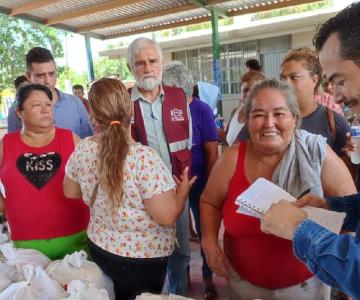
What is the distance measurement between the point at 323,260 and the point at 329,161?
0.73 metres

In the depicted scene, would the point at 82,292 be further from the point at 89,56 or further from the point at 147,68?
the point at 89,56

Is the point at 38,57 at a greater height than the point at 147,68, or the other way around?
the point at 38,57

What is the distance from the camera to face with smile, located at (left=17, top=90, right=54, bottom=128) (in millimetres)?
2027

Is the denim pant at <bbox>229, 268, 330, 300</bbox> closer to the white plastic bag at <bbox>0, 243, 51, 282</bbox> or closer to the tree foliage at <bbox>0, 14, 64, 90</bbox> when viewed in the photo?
the white plastic bag at <bbox>0, 243, 51, 282</bbox>

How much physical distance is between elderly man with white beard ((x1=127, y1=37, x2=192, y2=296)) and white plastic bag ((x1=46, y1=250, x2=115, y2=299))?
767 millimetres

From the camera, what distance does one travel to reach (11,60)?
14250mm

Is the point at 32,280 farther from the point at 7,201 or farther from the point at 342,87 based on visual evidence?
the point at 342,87

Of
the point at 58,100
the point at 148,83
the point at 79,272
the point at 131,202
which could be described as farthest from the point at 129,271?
the point at 58,100

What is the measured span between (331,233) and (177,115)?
1522 millimetres

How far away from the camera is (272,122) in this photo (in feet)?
4.83

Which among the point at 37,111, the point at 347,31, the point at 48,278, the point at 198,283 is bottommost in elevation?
the point at 198,283

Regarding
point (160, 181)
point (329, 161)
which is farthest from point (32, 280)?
point (329, 161)

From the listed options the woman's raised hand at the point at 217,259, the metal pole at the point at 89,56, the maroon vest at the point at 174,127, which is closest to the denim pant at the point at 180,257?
the maroon vest at the point at 174,127

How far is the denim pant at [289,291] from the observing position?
1431mm
